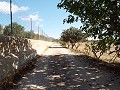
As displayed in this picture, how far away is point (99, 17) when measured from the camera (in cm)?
1775

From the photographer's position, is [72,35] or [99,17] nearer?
[99,17]

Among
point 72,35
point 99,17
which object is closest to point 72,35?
point 72,35

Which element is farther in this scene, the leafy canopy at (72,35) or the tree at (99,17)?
the leafy canopy at (72,35)

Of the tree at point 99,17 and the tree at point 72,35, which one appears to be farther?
the tree at point 72,35

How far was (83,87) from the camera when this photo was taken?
39.6 ft

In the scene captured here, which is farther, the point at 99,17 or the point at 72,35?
the point at 72,35

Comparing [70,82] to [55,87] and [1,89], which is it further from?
[1,89]

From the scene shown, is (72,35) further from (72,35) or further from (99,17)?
(99,17)

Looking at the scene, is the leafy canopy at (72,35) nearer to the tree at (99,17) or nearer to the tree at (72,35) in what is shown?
the tree at (72,35)

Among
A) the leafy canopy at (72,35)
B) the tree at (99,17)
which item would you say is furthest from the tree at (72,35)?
the tree at (99,17)

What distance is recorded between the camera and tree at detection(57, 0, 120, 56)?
1677cm

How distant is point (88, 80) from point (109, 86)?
74.7 inches

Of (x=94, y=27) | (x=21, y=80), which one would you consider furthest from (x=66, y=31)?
(x=21, y=80)

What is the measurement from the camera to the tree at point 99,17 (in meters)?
16.8
